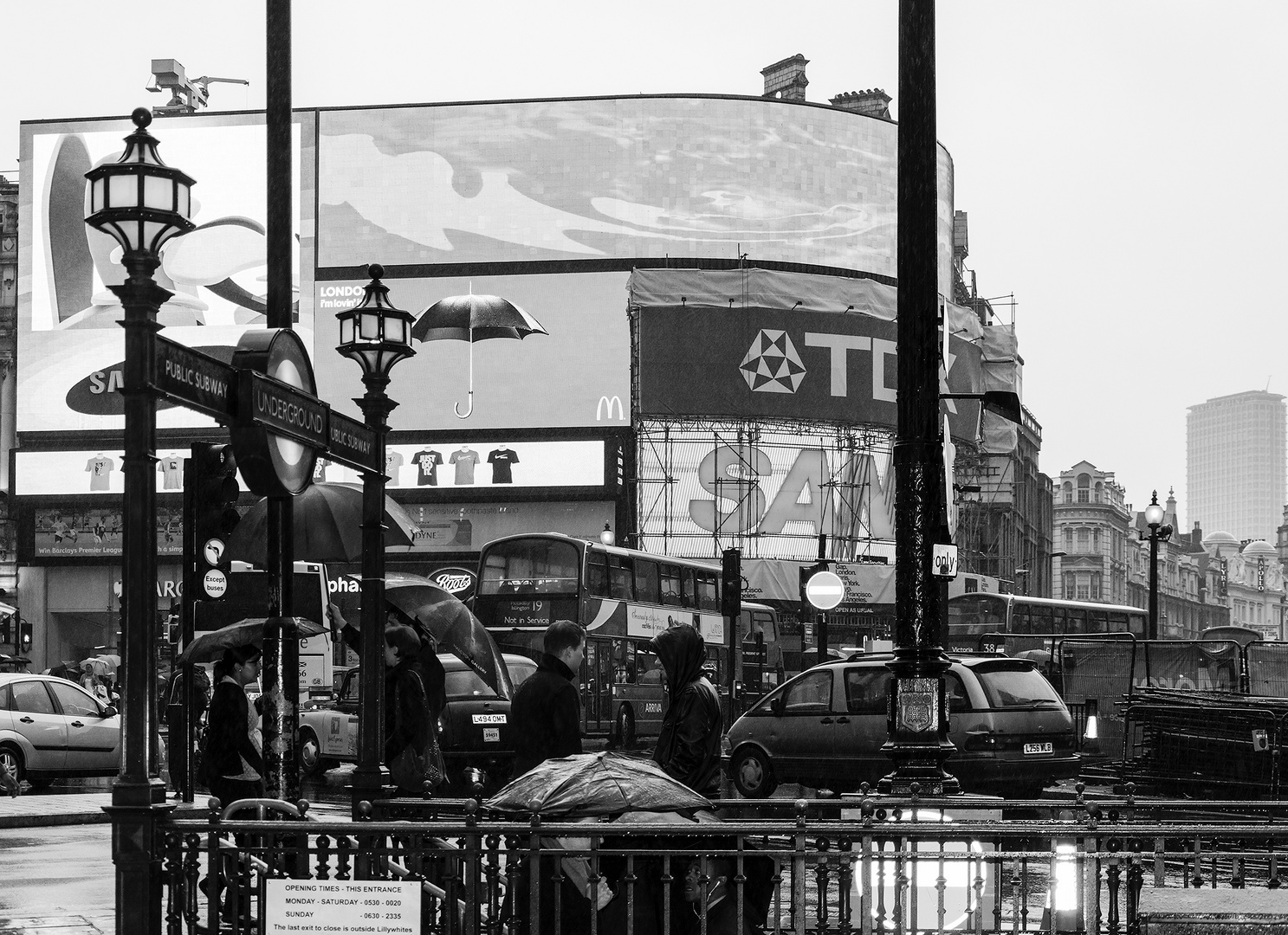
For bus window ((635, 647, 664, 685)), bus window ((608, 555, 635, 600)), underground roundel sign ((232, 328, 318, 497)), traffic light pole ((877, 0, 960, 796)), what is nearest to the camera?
underground roundel sign ((232, 328, 318, 497))

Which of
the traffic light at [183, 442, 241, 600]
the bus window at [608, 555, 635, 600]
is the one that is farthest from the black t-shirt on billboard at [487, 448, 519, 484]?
the traffic light at [183, 442, 241, 600]

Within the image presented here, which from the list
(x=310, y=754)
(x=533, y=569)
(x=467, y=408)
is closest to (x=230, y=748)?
(x=310, y=754)

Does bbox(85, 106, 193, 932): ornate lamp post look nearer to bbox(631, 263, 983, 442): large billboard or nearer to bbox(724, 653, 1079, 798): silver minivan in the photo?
bbox(724, 653, 1079, 798): silver minivan

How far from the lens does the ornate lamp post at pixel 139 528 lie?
282 inches

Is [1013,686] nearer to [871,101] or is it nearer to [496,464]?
[496,464]

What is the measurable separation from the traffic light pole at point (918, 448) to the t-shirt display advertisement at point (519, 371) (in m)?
43.9

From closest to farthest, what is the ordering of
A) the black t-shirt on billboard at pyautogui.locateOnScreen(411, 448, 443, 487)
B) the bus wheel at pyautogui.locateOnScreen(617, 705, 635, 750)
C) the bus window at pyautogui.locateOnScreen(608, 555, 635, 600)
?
the bus wheel at pyautogui.locateOnScreen(617, 705, 635, 750) < the bus window at pyautogui.locateOnScreen(608, 555, 635, 600) < the black t-shirt on billboard at pyautogui.locateOnScreen(411, 448, 443, 487)

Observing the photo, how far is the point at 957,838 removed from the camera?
691 centimetres

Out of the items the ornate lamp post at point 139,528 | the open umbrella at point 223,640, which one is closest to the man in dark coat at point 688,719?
the ornate lamp post at point 139,528

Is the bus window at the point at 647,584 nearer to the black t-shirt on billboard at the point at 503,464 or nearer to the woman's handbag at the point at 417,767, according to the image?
the woman's handbag at the point at 417,767

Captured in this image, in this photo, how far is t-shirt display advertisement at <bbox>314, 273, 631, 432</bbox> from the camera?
54750 millimetres

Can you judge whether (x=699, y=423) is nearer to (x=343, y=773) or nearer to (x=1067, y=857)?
(x=343, y=773)

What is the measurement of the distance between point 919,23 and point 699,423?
44.2 metres

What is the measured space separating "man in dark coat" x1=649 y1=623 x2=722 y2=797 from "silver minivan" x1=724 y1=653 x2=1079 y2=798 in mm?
8674
